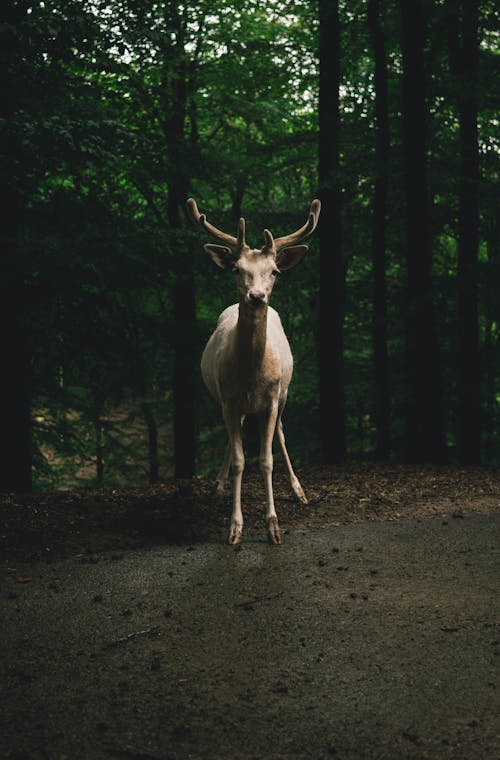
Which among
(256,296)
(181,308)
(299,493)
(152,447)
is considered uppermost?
(256,296)

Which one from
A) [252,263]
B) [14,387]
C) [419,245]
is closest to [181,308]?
[419,245]

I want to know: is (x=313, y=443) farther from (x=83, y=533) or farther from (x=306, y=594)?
(x=306, y=594)

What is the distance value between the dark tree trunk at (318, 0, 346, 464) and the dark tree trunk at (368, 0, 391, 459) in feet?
6.24

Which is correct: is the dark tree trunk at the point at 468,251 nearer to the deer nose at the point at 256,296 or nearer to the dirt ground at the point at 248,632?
the dirt ground at the point at 248,632

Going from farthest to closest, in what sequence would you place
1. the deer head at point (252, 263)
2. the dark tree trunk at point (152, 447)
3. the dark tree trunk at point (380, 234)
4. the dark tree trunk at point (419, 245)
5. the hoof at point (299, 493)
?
the dark tree trunk at point (152, 447) → the dark tree trunk at point (380, 234) → the dark tree trunk at point (419, 245) → the hoof at point (299, 493) → the deer head at point (252, 263)

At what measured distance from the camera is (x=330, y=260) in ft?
42.2

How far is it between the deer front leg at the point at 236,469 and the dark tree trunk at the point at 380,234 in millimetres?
7747

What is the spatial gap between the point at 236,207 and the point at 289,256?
1229 centimetres

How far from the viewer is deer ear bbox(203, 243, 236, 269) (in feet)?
23.9

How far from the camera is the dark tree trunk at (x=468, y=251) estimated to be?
13.2m

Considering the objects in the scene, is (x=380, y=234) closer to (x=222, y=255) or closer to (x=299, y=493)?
(x=299, y=493)

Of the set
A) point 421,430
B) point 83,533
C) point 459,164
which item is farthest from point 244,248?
point 459,164

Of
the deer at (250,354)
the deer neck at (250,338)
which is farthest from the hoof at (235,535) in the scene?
the deer neck at (250,338)

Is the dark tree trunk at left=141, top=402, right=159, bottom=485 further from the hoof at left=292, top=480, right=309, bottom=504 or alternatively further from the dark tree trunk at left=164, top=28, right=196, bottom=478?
the hoof at left=292, top=480, right=309, bottom=504
